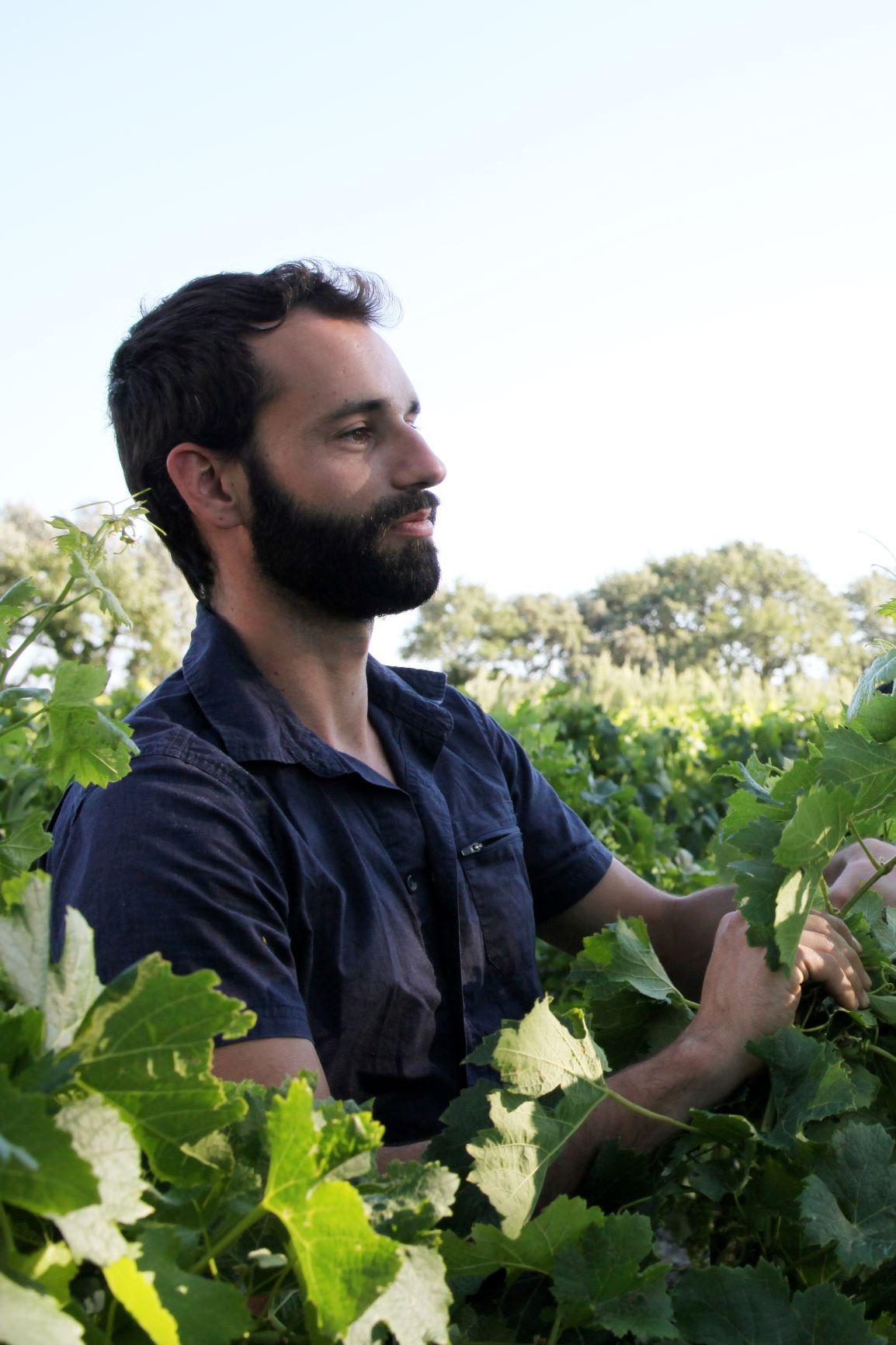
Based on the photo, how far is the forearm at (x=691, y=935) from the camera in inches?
104

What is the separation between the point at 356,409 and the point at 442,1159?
73.4 inches

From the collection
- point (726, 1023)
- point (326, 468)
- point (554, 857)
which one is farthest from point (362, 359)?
point (726, 1023)

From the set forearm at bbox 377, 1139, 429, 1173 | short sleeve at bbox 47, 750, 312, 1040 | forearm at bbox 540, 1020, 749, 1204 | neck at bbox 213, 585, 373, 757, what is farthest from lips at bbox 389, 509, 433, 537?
forearm at bbox 540, 1020, 749, 1204

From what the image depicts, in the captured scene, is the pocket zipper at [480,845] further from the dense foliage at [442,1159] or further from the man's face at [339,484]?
the dense foliage at [442,1159]

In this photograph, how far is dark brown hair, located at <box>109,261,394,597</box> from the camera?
9.81ft

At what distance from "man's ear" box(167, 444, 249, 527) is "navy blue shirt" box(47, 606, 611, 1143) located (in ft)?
0.85

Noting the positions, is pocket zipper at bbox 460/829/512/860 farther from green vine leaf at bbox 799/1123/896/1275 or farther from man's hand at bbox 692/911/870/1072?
green vine leaf at bbox 799/1123/896/1275

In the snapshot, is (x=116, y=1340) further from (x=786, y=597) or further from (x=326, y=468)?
(x=786, y=597)

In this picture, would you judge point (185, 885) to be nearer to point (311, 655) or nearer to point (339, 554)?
point (311, 655)

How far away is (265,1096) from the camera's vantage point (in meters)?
1.14

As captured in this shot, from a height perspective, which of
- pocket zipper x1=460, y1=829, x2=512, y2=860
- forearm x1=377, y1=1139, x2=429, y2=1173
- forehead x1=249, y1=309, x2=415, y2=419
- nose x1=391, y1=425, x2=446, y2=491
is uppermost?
forehead x1=249, y1=309, x2=415, y2=419

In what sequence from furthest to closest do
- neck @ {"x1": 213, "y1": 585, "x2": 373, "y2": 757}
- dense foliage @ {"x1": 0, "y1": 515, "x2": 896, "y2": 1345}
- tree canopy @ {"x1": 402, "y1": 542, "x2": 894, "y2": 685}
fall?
tree canopy @ {"x1": 402, "y1": 542, "x2": 894, "y2": 685}, neck @ {"x1": 213, "y1": 585, "x2": 373, "y2": 757}, dense foliage @ {"x1": 0, "y1": 515, "x2": 896, "y2": 1345}

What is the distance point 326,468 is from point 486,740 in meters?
0.78

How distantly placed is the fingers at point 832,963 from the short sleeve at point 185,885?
87cm
